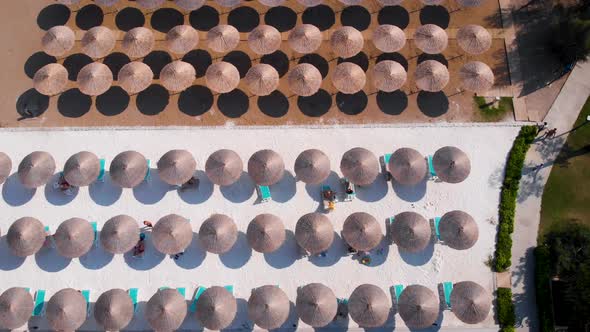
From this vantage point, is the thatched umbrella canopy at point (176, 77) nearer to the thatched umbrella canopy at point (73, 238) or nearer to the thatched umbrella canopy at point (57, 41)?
the thatched umbrella canopy at point (57, 41)

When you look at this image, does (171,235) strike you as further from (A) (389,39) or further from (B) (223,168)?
(A) (389,39)

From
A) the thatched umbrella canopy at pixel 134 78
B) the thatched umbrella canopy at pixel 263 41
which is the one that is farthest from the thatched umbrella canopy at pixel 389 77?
the thatched umbrella canopy at pixel 134 78

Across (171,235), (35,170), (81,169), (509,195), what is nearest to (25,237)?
(35,170)

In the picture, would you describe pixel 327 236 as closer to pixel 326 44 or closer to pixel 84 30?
pixel 326 44

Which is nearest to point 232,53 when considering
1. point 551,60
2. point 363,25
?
point 363,25

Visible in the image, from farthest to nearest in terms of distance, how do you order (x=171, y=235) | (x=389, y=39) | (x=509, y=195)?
(x=389, y=39) < (x=509, y=195) < (x=171, y=235)

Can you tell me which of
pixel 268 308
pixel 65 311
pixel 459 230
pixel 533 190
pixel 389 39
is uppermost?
pixel 389 39

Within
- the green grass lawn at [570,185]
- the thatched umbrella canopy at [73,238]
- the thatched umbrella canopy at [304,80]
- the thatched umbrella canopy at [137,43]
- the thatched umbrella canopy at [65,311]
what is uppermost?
the thatched umbrella canopy at [137,43]
